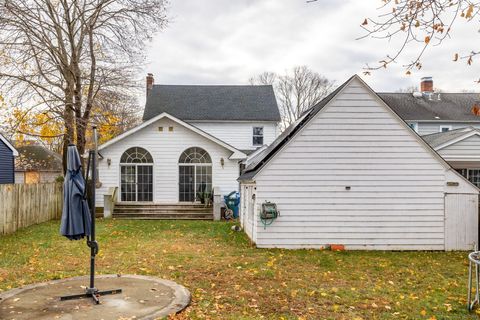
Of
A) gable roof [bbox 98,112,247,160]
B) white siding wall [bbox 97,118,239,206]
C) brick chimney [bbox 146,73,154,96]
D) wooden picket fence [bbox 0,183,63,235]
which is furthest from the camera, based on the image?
brick chimney [bbox 146,73,154,96]

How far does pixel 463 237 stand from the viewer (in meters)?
12.1

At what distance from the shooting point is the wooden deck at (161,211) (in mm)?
19719

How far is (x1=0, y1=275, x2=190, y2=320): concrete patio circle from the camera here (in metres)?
5.84

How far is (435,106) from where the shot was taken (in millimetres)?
33781

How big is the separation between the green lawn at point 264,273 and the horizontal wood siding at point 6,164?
484 inches

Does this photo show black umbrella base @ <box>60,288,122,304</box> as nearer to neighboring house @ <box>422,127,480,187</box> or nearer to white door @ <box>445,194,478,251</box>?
white door @ <box>445,194,478,251</box>

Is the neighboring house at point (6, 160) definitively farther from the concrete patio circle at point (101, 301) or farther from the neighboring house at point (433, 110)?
the neighboring house at point (433, 110)

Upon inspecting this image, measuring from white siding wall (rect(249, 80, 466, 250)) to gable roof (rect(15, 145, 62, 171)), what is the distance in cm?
3424

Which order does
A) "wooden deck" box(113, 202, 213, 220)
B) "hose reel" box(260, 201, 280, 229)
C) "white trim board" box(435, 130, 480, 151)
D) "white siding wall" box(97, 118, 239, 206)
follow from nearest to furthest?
"hose reel" box(260, 201, 280, 229), "white trim board" box(435, 130, 480, 151), "wooden deck" box(113, 202, 213, 220), "white siding wall" box(97, 118, 239, 206)

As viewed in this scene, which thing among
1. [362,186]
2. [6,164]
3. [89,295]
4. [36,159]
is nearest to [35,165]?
[36,159]

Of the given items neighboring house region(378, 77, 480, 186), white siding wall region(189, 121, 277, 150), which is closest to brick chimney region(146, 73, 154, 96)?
white siding wall region(189, 121, 277, 150)

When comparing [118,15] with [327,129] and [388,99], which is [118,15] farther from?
[388,99]

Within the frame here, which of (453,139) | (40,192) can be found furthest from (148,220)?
(453,139)

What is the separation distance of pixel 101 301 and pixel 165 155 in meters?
15.4
